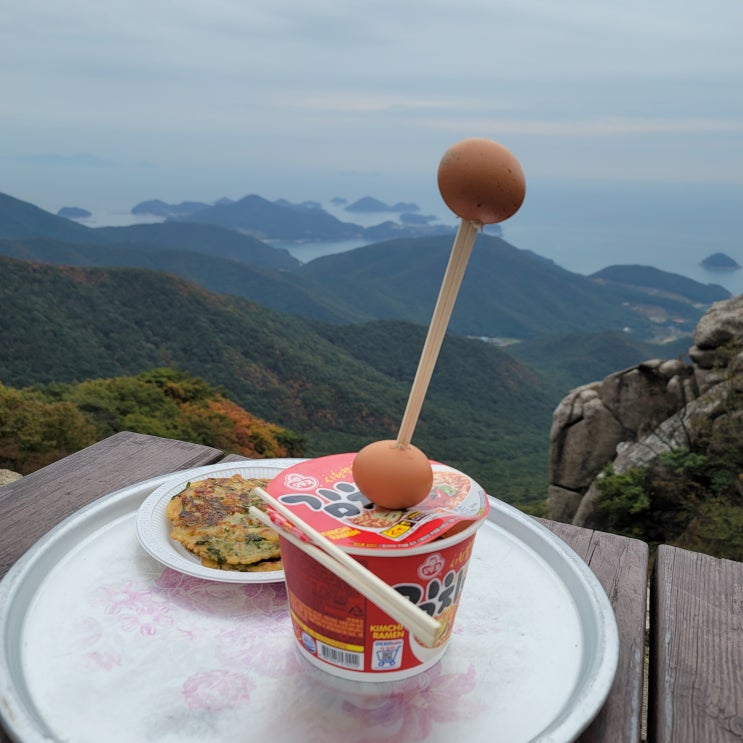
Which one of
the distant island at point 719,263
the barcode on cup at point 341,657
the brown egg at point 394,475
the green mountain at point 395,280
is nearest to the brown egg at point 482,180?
the brown egg at point 394,475

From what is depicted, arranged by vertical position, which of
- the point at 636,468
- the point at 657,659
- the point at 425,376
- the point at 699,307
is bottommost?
the point at 699,307

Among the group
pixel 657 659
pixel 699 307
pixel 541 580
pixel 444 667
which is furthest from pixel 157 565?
pixel 699 307

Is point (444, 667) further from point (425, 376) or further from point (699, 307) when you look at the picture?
point (699, 307)

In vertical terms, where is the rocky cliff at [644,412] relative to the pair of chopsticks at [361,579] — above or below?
below

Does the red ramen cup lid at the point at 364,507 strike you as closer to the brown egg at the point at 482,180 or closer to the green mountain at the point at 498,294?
the brown egg at the point at 482,180

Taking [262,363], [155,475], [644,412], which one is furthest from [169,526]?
[262,363]
